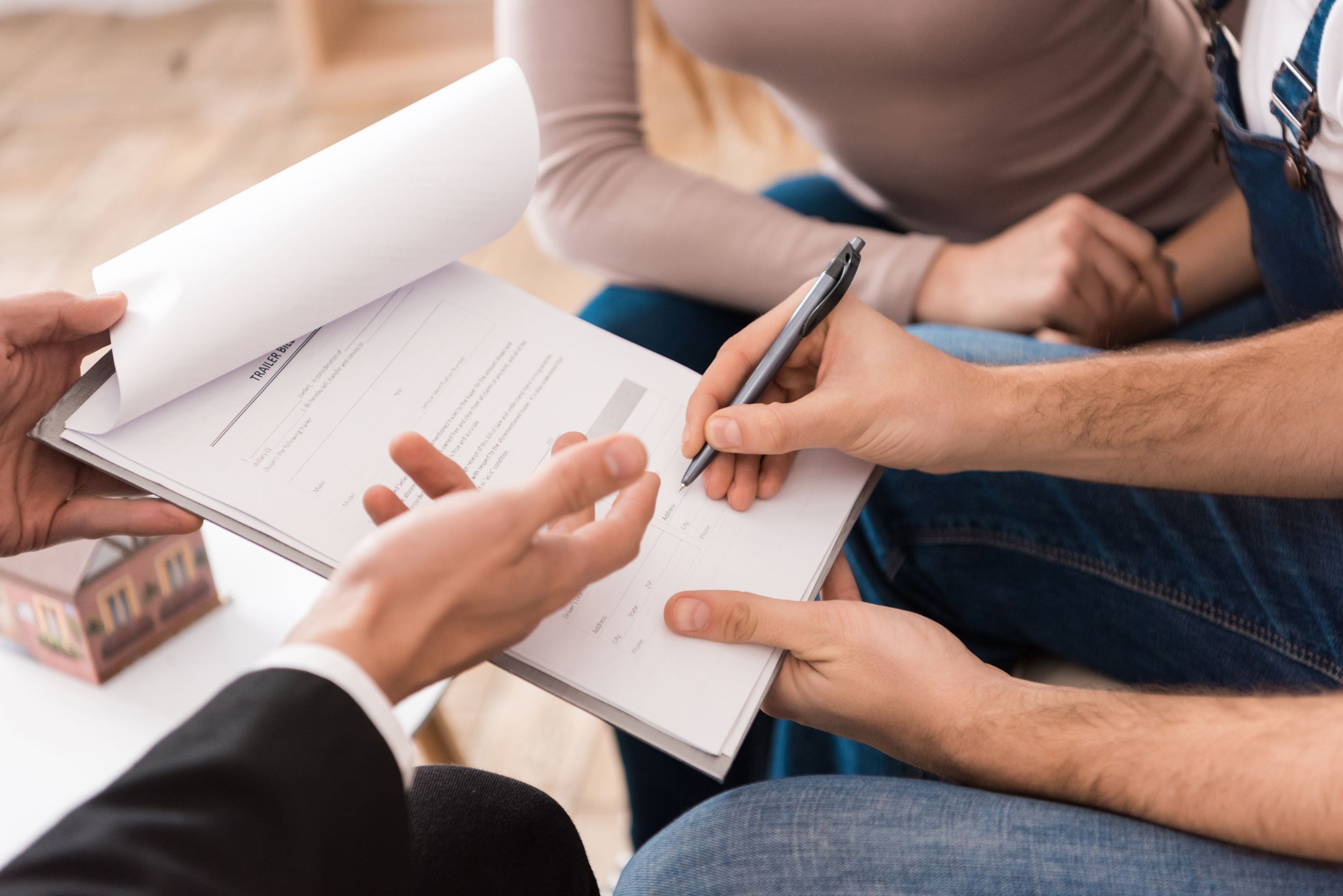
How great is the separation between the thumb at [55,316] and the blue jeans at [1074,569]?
41cm

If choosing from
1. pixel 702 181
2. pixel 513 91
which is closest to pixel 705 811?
pixel 513 91

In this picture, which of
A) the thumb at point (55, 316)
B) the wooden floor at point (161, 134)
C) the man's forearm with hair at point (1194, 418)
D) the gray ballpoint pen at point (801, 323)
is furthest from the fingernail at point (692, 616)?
the wooden floor at point (161, 134)

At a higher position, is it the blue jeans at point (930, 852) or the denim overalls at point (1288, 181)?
the denim overalls at point (1288, 181)

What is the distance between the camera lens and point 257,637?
2.90 ft

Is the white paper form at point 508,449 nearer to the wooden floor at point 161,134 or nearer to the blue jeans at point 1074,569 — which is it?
the blue jeans at point 1074,569

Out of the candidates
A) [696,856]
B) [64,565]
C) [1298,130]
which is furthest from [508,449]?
[1298,130]

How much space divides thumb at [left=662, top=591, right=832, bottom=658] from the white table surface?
28cm

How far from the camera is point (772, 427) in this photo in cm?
65

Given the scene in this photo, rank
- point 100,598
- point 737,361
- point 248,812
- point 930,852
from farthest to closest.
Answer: point 100,598 → point 737,361 → point 930,852 → point 248,812

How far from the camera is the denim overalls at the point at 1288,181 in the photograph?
0.77 metres

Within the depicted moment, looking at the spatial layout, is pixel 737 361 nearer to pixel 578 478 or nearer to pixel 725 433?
pixel 725 433

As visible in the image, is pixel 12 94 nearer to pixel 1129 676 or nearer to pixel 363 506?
pixel 363 506

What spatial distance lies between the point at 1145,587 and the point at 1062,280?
0.28 metres

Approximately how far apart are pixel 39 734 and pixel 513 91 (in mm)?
590
